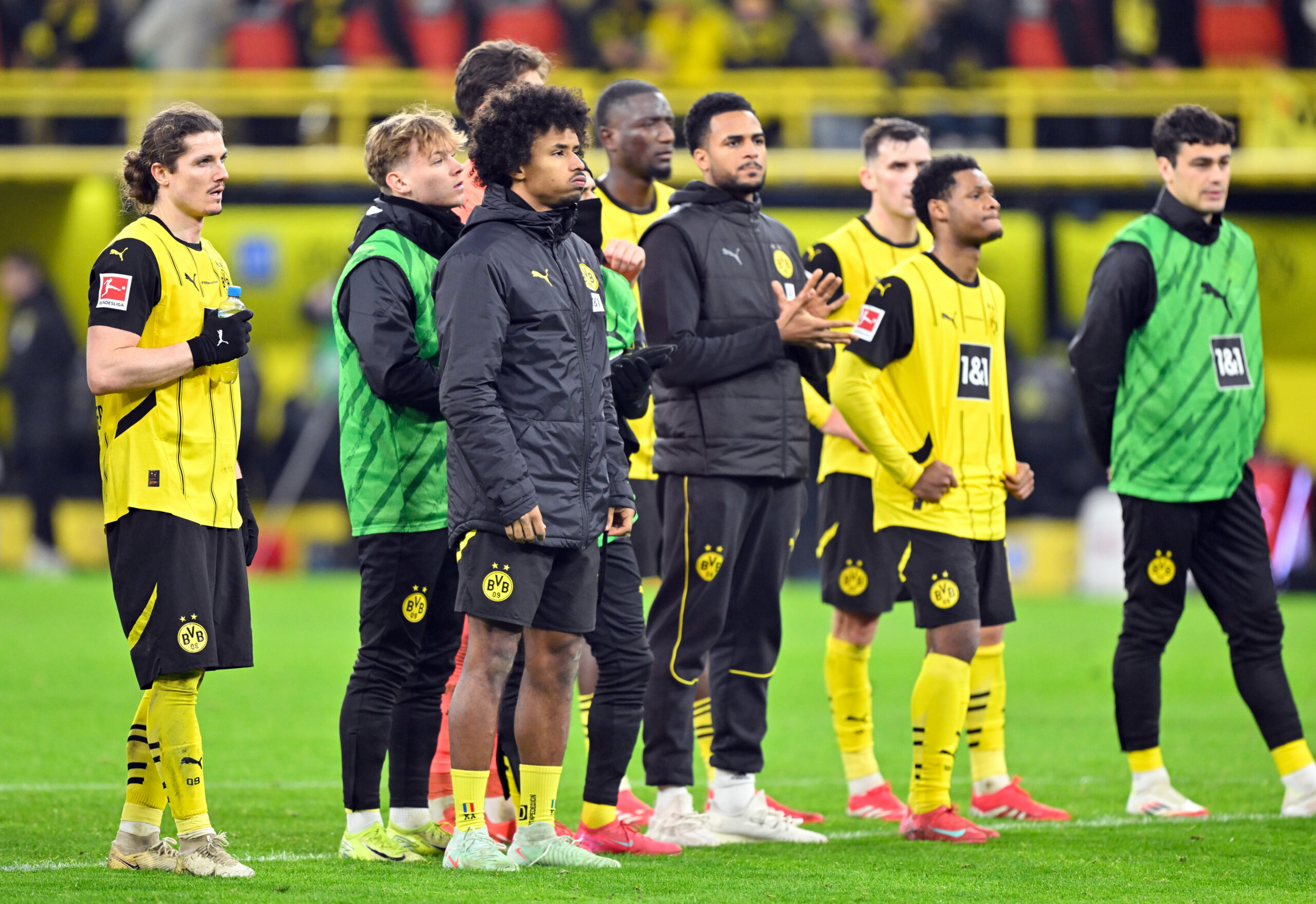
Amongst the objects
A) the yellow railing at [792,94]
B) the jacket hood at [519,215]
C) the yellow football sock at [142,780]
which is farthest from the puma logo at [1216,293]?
the yellow railing at [792,94]

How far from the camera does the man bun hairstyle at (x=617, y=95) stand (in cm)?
676

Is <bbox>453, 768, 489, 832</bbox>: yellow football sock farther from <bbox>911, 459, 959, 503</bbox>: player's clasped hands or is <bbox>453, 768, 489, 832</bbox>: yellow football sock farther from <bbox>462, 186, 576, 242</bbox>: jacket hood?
<bbox>911, 459, 959, 503</bbox>: player's clasped hands

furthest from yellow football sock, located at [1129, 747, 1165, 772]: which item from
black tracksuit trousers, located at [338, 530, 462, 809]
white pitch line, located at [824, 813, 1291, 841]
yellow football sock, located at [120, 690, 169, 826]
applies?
yellow football sock, located at [120, 690, 169, 826]

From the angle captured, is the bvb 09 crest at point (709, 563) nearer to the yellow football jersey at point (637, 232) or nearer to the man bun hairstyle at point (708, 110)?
the yellow football jersey at point (637, 232)

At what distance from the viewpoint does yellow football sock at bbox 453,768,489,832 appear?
5145 mm

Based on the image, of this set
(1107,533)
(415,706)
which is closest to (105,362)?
(415,706)

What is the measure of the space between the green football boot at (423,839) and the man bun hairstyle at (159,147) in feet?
6.63

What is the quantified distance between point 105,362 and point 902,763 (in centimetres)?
428

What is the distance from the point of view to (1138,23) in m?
19.9

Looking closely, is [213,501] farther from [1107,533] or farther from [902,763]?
[1107,533]

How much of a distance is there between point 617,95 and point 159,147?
202cm

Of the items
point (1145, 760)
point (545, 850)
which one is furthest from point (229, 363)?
point (1145, 760)

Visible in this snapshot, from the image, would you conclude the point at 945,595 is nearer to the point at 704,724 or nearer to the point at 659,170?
the point at 704,724

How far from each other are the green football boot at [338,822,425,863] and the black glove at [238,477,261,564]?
88cm
